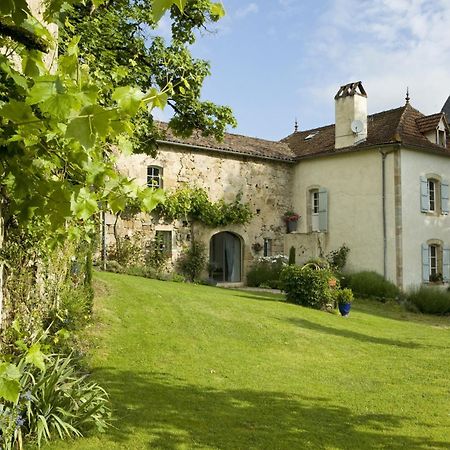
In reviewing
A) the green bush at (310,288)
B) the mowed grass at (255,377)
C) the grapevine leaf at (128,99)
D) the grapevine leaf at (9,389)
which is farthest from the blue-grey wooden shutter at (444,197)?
the grapevine leaf at (9,389)

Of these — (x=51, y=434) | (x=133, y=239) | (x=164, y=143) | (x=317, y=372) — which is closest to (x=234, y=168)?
(x=164, y=143)

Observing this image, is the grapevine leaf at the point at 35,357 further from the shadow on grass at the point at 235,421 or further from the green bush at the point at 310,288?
the green bush at the point at 310,288

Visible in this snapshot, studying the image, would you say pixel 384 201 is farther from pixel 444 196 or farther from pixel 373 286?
pixel 373 286

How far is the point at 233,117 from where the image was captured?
11148mm

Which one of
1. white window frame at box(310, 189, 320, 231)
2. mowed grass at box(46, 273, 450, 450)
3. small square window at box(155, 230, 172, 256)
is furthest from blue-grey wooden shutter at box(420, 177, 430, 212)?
small square window at box(155, 230, 172, 256)

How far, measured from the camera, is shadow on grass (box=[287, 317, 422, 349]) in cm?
959

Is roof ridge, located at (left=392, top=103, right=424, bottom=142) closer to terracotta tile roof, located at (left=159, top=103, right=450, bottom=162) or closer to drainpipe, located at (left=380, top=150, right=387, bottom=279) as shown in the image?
terracotta tile roof, located at (left=159, top=103, right=450, bottom=162)

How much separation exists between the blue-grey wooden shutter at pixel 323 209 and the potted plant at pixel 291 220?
102 cm

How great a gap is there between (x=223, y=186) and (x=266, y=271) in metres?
3.58

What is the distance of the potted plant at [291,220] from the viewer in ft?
66.7

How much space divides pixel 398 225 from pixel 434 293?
8.36 ft

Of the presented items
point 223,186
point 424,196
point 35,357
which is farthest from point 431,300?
point 35,357

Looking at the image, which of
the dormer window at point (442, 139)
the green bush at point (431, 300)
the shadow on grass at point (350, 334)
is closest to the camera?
the shadow on grass at point (350, 334)

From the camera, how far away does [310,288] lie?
12836 millimetres
